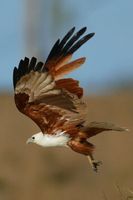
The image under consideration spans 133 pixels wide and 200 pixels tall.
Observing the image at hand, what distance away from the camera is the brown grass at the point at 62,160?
15195mm

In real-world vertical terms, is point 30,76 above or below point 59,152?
above

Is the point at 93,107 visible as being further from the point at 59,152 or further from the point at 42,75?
the point at 42,75

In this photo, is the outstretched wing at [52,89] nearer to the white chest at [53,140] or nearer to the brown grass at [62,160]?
the white chest at [53,140]

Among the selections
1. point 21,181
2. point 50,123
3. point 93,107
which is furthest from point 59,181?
point 50,123

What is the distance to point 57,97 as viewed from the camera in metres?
9.91

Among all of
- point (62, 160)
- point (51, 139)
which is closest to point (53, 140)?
point (51, 139)

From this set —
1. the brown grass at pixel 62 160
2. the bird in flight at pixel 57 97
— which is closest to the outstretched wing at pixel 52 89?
the bird in flight at pixel 57 97

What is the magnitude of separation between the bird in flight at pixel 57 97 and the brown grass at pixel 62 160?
4576 millimetres

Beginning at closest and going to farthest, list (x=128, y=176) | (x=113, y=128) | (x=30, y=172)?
(x=113, y=128) → (x=128, y=176) → (x=30, y=172)

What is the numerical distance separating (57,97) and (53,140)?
0.29m

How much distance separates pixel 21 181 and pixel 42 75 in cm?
602

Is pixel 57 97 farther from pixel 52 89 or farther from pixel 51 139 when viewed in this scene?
pixel 51 139

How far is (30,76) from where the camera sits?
9914 mm

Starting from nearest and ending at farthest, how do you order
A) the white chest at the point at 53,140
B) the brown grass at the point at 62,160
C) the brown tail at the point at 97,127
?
the brown tail at the point at 97,127
the white chest at the point at 53,140
the brown grass at the point at 62,160
